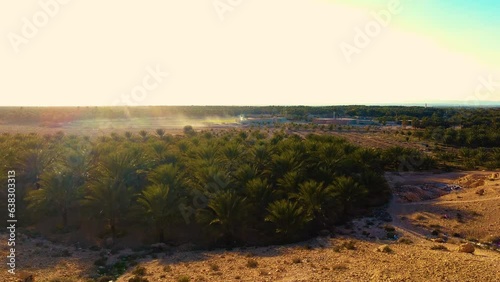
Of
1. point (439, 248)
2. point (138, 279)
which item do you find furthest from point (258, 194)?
point (439, 248)

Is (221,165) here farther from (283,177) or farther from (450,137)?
(450,137)

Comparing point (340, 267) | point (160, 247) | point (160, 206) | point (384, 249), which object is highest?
point (160, 206)

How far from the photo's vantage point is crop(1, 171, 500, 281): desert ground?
544 inches

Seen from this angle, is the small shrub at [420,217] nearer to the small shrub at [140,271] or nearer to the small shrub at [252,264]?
the small shrub at [252,264]

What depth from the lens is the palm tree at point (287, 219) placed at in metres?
19.1

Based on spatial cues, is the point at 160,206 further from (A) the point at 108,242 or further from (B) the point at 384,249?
(B) the point at 384,249

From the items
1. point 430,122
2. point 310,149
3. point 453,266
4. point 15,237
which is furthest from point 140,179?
point 430,122

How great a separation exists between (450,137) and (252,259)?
56.7 m

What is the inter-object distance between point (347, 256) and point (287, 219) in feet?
12.5

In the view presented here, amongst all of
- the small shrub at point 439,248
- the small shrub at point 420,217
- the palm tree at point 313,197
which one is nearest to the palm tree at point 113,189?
the palm tree at point 313,197

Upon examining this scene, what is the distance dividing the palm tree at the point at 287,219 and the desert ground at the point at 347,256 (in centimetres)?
80

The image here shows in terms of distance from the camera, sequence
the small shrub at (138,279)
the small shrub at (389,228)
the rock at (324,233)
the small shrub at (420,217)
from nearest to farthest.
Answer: the small shrub at (138,279), the rock at (324,233), the small shrub at (389,228), the small shrub at (420,217)

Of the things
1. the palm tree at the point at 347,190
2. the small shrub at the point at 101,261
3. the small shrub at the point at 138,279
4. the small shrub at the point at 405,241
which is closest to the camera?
the small shrub at the point at 138,279

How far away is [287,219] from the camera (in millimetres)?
Result: 19062
